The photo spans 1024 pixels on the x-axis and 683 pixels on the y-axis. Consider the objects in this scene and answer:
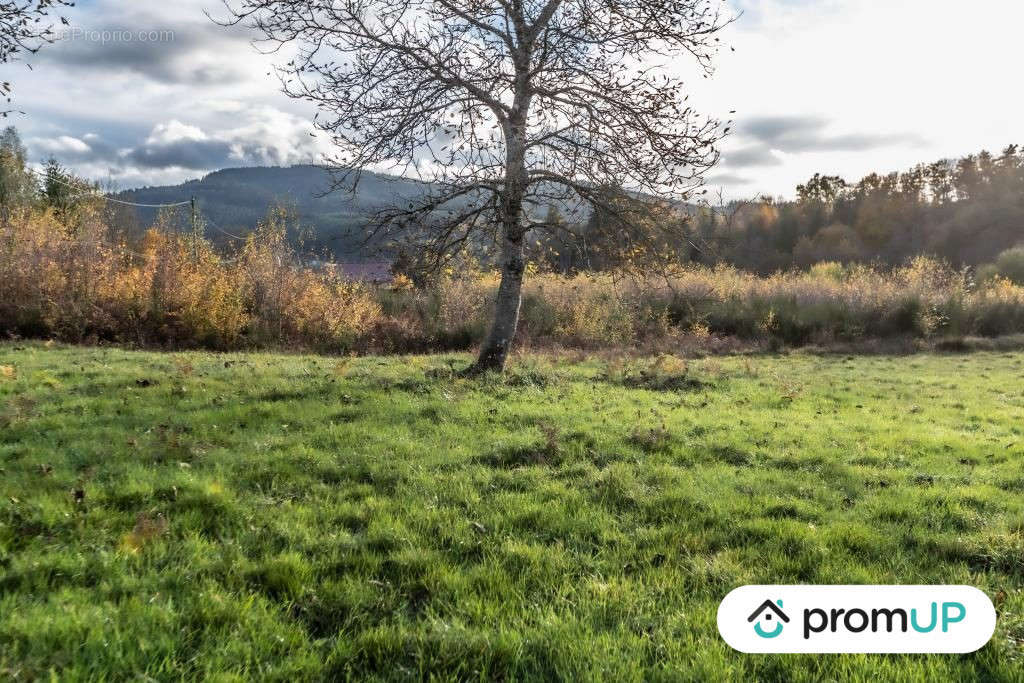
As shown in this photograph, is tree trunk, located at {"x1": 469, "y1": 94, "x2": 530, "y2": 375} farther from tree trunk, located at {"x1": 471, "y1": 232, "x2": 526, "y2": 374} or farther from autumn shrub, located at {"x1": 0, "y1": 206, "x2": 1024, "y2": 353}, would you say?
autumn shrub, located at {"x1": 0, "y1": 206, "x2": 1024, "y2": 353}

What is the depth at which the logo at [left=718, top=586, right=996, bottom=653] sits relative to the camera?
11.8 feet

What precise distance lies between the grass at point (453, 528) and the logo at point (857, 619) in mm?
138

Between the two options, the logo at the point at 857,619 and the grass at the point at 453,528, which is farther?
the logo at the point at 857,619

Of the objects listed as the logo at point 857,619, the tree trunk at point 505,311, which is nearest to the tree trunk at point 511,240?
the tree trunk at point 505,311

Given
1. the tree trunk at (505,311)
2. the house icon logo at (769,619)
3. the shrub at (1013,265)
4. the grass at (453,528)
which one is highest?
the shrub at (1013,265)

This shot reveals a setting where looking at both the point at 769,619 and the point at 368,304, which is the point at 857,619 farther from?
the point at 368,304

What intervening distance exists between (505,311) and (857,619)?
10202 millimetres

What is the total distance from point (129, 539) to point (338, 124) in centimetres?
893

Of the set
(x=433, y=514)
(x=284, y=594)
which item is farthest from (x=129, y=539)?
(x=433, y=514)

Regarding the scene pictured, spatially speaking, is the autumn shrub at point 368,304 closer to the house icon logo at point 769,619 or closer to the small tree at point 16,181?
the house icon logo at point 769,619

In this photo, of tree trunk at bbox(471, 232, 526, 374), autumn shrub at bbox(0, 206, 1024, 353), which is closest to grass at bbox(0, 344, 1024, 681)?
tree trunk at bbox(471, 232, 526, 374)

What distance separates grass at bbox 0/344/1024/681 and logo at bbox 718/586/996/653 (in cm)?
14

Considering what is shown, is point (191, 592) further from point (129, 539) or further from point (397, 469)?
point (397, 469)

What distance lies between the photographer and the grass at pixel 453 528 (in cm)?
339
